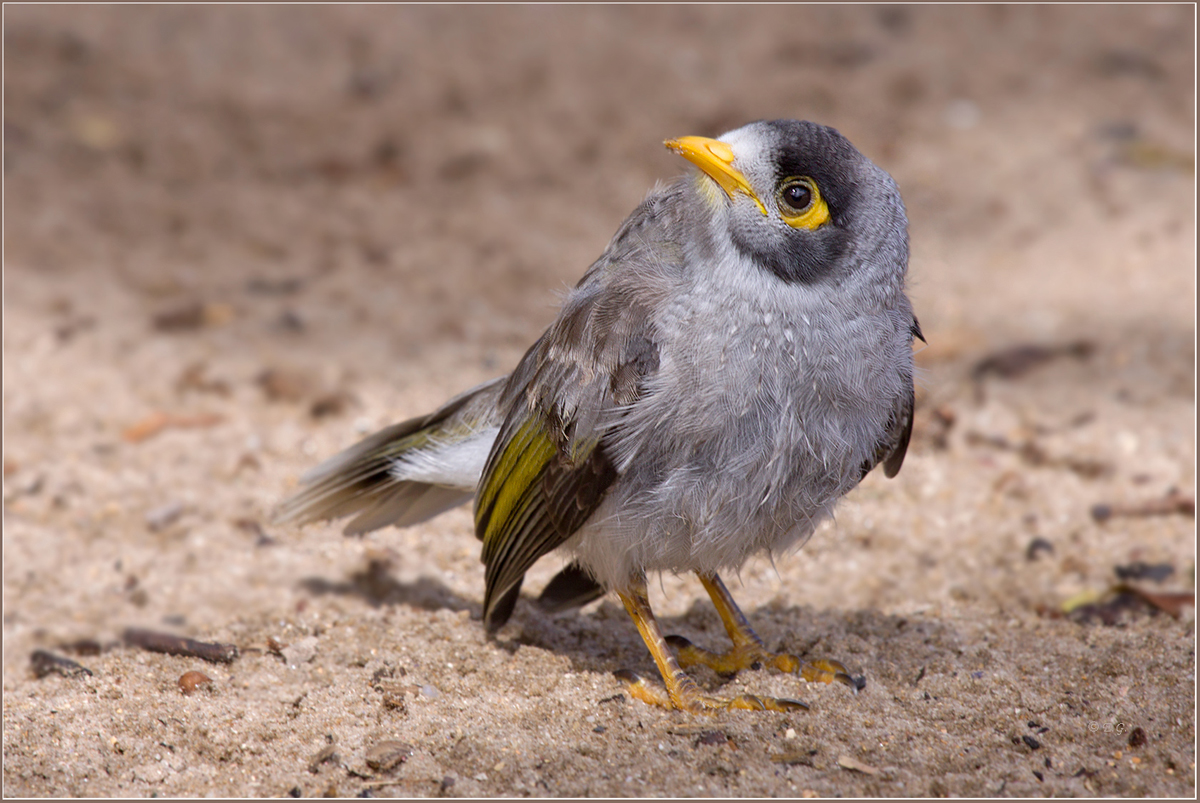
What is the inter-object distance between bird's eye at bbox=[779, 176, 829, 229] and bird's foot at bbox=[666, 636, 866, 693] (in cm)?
170

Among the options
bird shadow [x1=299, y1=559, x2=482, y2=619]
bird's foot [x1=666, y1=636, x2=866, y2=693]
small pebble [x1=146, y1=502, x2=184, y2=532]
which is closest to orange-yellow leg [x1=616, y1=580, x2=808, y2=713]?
bird's foot [x1=666, y1=636, x2=866, y2=693]

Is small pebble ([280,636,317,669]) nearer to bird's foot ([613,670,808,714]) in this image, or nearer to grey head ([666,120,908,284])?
bird's foot ([613,670,808,714])

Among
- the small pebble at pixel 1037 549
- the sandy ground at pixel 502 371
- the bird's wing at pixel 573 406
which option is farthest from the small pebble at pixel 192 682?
the small pebble at pixel 1037 549

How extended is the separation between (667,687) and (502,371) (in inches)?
Answer: 124

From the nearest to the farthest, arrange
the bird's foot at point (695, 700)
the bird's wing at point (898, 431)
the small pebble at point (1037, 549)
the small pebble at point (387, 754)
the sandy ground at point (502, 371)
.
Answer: the small pebble at point (387, 754)
the sandy ground at point (502, 371)
the bird's foot at point (695, 700)
the bird's wing at point (898, 431)
the small pebble at point (1037, 549)

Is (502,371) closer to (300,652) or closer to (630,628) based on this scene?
(630,628)

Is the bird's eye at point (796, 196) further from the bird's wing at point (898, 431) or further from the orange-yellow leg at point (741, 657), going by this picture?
the orange-yellow leg at point (741, 657)

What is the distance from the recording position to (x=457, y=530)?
232 inches

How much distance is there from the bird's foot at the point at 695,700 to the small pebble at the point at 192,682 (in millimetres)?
1565

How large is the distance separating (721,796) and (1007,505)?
321cm

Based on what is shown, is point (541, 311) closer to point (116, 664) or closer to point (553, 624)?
point (553, 624)

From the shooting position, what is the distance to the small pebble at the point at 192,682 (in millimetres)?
4238

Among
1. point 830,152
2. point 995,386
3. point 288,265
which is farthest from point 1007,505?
point 288,265

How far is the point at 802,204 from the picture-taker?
3732 mm
